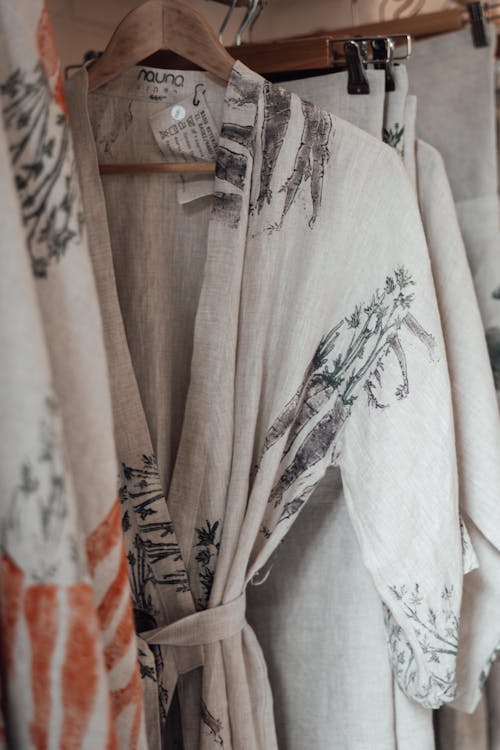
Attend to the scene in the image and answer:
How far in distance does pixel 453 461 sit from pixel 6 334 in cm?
42

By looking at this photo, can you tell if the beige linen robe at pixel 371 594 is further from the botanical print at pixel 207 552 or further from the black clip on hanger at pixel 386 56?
the botanical print at pixel 207 552

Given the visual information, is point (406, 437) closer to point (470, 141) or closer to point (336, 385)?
point (336, 385)

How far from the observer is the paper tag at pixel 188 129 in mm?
607

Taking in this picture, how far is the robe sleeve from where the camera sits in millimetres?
601

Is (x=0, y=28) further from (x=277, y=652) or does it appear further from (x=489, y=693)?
(x=489, y=693)

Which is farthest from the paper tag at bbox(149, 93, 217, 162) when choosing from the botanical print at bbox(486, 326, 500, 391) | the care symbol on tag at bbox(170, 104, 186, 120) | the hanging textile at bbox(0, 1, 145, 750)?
the botanical print at bbox(486, 326, 500, 391)

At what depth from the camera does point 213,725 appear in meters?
0.58

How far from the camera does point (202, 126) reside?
61 centimetres

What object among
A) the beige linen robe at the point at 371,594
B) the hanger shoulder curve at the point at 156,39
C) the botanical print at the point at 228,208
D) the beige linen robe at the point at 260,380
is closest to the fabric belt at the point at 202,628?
the beige linen robe at the point at 260,380

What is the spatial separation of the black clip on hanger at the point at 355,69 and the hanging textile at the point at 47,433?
1.24 feet

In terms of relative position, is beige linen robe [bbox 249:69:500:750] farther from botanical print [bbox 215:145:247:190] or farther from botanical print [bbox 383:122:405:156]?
botanical print [bbox 215:145:247:190]

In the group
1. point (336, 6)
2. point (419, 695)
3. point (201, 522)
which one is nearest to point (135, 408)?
point (201, 522)

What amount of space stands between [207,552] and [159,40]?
1.34 feet

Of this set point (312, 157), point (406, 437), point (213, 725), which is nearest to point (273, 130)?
point (312, 157)
